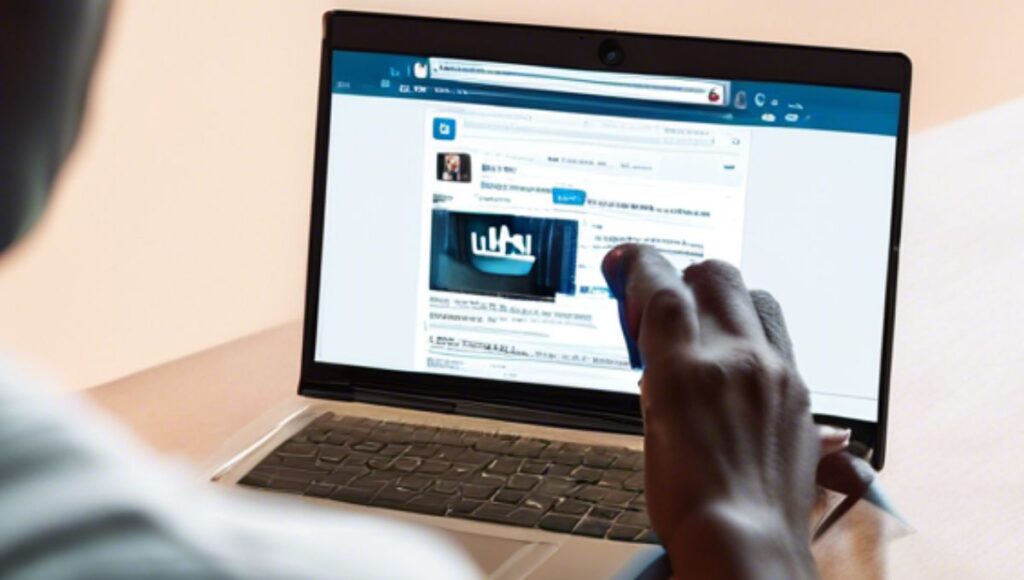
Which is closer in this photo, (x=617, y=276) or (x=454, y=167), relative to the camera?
(x=617, y=276)

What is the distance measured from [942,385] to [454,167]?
0.40m

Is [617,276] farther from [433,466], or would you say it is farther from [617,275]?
[433,466]

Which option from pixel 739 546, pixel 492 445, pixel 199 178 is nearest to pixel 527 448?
pixel 492 445

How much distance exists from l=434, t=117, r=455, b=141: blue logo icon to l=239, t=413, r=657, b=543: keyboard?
196 mm

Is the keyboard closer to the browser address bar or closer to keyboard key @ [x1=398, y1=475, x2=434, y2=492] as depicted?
keyboard key @ [x1=398, y1=475, x2=434, y2=492]

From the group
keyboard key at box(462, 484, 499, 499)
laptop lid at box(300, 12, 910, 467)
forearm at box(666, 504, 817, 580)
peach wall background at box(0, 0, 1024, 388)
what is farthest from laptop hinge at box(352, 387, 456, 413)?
peach wall background at box(0, 0, 1024, 388)

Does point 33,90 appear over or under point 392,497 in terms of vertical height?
over

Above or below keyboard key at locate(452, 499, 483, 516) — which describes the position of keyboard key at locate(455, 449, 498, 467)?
above

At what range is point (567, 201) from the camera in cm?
95

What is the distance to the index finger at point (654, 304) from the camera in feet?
2.25

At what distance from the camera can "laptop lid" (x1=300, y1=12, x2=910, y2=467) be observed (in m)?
0.94

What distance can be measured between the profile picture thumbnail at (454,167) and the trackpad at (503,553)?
0.24 m

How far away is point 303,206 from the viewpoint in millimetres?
1900

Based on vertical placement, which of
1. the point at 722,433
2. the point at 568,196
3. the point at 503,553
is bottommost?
the point at 503,553
